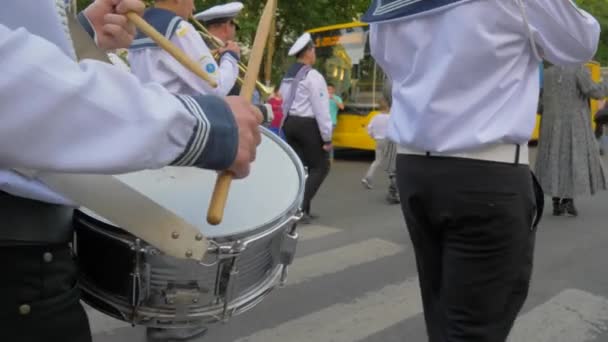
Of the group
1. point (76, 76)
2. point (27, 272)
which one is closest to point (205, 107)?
point (76, 76)

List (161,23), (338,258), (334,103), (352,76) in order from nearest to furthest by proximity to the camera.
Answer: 1. (161,23)
2. (338,258)
3. (334,103)
4. (352,76)

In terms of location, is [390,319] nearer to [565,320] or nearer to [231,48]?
[565,320]

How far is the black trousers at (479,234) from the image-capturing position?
173cm

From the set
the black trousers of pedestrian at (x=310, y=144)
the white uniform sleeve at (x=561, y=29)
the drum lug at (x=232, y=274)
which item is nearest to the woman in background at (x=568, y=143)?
the black trousers of pedestrian at (x=310, y=144)

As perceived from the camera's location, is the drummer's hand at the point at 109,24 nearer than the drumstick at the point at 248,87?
No

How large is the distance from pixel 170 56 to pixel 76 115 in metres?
2.07

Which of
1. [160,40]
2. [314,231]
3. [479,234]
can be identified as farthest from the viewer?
[314,231]

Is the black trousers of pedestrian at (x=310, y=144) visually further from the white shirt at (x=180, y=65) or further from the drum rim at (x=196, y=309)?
the drum rim at (x=196, y=309)

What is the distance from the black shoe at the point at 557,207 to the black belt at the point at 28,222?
5946 millimetres

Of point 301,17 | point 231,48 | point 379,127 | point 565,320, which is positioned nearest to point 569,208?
point 379,127

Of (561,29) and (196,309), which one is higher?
(561,29)

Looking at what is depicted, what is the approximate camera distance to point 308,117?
6.06 metres

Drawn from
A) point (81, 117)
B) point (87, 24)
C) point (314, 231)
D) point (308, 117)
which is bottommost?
point (314, 231)

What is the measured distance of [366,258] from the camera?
4.60 m
